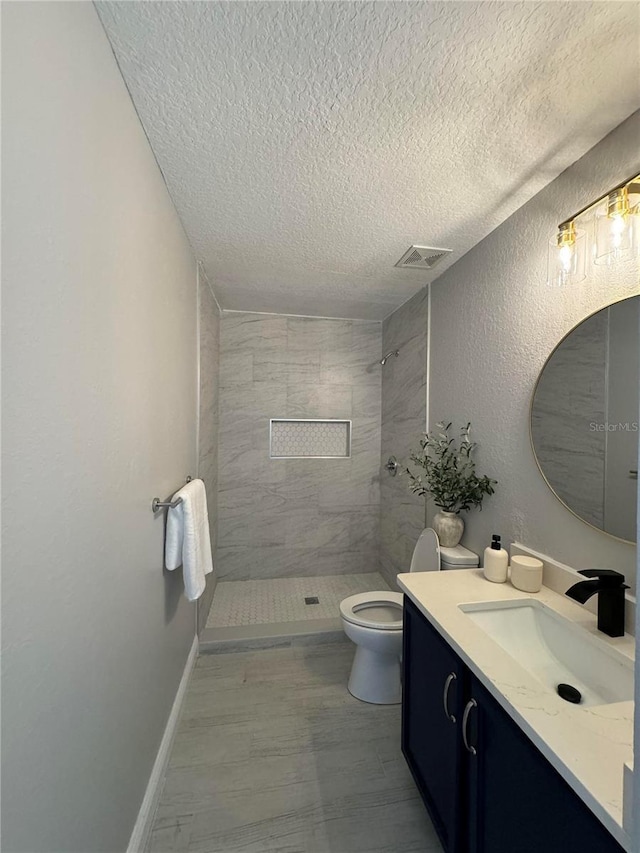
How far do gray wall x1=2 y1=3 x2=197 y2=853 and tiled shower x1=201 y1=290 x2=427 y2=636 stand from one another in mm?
1696

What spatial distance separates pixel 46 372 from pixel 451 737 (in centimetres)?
142

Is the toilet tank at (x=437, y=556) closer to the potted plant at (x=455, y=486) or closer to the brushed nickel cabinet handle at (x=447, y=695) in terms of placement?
the potted plant at (x=455, y=486)

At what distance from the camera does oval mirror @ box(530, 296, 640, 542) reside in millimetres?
1042

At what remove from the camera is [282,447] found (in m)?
3.08

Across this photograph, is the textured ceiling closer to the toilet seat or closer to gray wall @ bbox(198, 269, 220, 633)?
gray wall @ bbox(198, 269, 220, 633)

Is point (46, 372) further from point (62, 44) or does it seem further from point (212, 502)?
point (212, 502)

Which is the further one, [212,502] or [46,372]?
[212,502]

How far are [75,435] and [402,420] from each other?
230 centimetres

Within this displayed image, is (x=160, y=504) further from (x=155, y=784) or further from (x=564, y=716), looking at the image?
(x=564, y=716)

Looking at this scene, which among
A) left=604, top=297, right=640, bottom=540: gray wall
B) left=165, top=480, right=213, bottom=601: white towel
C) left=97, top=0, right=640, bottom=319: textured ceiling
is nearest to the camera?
left=97, top=0, right=640, bottom=319: textured ceiling

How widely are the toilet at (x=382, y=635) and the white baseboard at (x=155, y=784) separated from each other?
89 centimetres

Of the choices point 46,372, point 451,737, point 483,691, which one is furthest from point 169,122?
point 451,737

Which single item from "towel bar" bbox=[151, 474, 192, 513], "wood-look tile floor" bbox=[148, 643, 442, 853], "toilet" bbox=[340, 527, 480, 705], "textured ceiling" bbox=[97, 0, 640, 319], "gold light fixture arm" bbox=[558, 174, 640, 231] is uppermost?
"textured ceiling" bbox=[97, 0, 640, 319]

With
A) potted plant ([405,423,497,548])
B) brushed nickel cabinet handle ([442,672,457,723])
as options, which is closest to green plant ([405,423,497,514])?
potted plant ([405,423,497,548])
